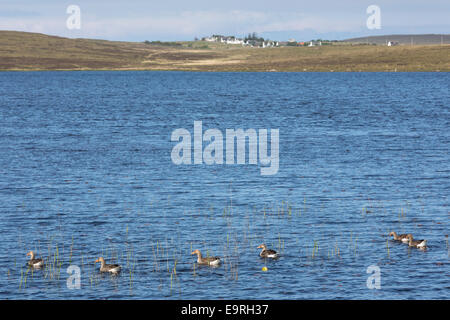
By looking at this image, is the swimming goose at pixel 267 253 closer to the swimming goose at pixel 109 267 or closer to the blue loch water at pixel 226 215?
the blue loch water at pixel 226 215

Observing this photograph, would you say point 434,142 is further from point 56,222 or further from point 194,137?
point 56,222

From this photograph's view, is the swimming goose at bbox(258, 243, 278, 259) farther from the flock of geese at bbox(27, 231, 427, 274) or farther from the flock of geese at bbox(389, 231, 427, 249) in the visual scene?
the flock of geese at bbox(389, 231, 427, 249)

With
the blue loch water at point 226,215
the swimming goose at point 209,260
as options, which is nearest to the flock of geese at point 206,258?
the swimming goose at point 209,260

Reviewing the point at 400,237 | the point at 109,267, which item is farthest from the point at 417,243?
the point at 109,267

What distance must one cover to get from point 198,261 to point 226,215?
30.9ft

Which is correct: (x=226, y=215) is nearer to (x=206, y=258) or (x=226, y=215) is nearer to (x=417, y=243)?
(x=206, y=258)

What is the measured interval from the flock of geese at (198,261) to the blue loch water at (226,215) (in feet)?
1.23

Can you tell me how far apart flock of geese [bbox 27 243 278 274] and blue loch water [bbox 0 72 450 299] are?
376mm

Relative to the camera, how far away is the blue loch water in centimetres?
3064

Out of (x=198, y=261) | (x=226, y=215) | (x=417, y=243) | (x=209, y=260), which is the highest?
(x=226, y=215)

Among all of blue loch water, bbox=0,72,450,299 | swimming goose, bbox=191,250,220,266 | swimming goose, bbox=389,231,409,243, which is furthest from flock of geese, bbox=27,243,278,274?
swimming goose, bbox=389,231,409,243

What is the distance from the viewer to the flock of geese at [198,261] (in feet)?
104

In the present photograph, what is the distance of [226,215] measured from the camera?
4238 cm
